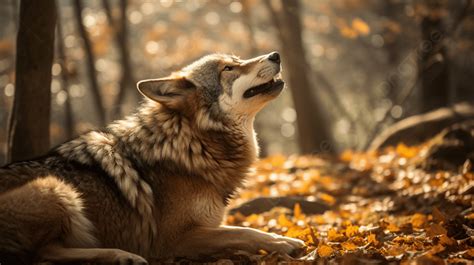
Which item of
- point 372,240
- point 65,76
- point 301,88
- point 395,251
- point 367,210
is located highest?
point 65,76

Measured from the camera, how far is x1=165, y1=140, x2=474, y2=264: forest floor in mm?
4230

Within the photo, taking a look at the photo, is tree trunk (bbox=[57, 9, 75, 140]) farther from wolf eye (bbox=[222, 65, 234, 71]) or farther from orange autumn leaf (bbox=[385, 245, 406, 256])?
orange autumn leaf (bbox=[385, 245, 406, 256])

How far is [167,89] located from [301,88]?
894 centimetres

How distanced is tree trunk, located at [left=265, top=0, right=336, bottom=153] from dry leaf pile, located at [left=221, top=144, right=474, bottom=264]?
2965 mm

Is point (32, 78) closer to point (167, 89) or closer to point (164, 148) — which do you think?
point (167, 89)

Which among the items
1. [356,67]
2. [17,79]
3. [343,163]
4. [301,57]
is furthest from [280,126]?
[17,79]

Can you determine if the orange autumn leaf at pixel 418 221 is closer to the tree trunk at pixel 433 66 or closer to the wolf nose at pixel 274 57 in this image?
the wolf nose at pixel 274 57

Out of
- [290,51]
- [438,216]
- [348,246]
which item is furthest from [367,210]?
[290,51]

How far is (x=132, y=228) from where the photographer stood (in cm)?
480

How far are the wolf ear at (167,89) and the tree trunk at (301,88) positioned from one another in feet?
28.3

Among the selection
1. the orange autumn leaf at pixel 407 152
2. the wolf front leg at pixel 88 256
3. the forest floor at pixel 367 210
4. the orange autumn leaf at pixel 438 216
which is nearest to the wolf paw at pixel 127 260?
the wolf front leg at pixel 88 256

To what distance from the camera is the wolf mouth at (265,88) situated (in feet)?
18.4

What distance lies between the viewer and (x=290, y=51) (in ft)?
44.8


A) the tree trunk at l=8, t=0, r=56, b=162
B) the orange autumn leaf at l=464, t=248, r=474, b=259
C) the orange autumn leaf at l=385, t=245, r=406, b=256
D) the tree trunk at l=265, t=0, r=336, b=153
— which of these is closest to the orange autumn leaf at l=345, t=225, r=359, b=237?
the orange autumn leaf at l=385, t=245, r=406, b=256
